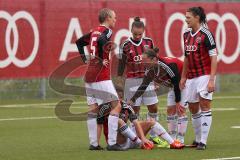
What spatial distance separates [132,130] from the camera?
14180mm

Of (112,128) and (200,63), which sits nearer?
(112,128)

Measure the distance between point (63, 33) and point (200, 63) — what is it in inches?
489

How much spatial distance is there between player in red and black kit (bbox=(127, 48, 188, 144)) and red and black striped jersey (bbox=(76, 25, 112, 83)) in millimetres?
969

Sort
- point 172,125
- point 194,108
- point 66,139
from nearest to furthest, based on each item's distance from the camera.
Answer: point 194,108, point 172,125, point 66,139

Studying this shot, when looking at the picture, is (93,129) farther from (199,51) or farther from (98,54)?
(199,51)

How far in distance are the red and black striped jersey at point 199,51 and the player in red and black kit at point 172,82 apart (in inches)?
23.6

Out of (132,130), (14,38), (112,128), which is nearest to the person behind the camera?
(112,128)

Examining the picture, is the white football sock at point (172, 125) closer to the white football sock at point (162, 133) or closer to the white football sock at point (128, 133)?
the white football sock at point (162, 133)

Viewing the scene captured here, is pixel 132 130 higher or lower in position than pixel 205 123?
lower

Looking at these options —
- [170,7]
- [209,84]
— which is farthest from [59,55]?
[209,84]

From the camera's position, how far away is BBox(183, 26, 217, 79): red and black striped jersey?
Answer: 537 inches

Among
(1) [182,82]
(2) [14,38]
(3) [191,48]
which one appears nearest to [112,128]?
(1) [182,82]

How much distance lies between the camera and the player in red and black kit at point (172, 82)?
47.1ft

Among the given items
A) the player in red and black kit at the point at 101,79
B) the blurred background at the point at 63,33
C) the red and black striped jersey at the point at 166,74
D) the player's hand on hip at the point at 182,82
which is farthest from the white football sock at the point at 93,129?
the blurred background at the point at 63,33
